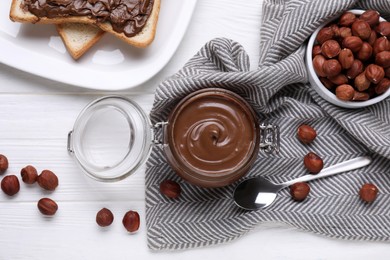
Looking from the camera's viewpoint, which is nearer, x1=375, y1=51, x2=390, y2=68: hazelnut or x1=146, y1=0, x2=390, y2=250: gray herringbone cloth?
x1=375, y1=51, x2=390, y2=68: hazelnut

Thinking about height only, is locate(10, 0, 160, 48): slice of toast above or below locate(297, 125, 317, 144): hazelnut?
above

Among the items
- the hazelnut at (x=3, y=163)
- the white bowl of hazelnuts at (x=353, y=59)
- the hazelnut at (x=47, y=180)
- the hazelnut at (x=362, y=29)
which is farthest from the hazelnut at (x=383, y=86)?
the hazelnut at (x=3, y=163)

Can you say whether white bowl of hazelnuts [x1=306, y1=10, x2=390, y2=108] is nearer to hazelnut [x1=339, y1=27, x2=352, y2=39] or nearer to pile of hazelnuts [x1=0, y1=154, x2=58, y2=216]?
hazelnut [x1=339, y1=27, x2=352, y2=39]

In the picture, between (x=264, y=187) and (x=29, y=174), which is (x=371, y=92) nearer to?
(x=264, y=187)

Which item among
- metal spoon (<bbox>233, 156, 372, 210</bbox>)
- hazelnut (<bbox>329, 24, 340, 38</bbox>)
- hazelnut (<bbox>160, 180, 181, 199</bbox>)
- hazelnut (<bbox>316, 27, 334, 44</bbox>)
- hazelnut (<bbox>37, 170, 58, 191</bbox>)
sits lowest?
hazelnut (<bbox>37, 170, 58, 191</bbox>)

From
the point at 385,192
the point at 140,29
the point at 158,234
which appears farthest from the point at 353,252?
the point at 140,29

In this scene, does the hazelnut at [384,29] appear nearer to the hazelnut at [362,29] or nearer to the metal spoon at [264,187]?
the hazelnut at [362,29]

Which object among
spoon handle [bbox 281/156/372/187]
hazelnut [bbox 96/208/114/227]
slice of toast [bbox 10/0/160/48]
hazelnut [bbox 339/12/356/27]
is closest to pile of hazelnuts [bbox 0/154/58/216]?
hazelnut [bbox 96/208/114/227]

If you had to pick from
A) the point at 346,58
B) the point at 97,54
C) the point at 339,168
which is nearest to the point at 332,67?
the point at 346,58
